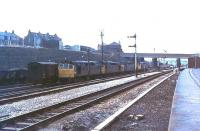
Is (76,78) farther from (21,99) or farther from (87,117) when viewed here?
(87,117)

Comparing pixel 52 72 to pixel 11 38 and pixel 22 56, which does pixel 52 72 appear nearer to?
pixel 22 56

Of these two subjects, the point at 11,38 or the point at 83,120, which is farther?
the point at 11,38

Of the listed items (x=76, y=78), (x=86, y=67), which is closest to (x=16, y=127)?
(x=76, y=78)

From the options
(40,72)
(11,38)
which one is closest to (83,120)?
(40,72)

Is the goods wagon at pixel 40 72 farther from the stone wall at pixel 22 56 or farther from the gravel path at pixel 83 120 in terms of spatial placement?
the gravel path at pixel 83 120

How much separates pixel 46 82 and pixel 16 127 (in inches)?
1128

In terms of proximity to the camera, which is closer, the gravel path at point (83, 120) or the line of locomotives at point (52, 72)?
the gravel path at point (83, 120)

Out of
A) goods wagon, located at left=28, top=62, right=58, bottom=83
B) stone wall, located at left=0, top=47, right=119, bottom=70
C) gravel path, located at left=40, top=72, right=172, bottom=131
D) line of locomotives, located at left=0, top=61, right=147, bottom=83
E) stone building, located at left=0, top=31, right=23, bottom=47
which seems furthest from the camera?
stone building, located at left=0, top=31, right=23, bottom=47

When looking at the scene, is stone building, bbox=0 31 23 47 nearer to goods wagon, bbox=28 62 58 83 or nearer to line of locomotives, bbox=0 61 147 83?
line of locomotives, bbox=0 61 147 83

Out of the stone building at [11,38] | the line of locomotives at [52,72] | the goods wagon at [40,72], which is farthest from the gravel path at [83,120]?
the stone building at [11,38]

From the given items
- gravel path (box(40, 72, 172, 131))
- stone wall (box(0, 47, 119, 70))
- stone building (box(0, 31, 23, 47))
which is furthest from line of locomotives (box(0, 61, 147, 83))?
stone building (box(0, 31, 23, 47))

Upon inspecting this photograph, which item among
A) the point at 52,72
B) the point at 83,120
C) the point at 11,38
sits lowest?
the point at 83,120

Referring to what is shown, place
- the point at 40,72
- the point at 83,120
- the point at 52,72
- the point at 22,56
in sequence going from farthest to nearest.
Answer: the point at 22,56 < the point at 52,72 < the point at 40,72 < the point at 83,120

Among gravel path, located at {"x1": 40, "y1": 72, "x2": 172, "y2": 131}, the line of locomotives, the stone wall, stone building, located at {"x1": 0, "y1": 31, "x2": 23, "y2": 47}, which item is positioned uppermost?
stone building, located at {"x1": 0, "y1": 31, "x2": 23, "y2": 47}
